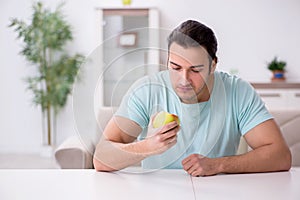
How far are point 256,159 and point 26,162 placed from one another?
3.40 meters

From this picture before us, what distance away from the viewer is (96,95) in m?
1.34

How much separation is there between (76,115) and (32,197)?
9.2 inches

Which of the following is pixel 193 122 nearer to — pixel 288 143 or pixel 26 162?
pixel 288 143

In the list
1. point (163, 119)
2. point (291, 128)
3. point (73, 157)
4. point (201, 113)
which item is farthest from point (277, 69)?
point (163, 119)

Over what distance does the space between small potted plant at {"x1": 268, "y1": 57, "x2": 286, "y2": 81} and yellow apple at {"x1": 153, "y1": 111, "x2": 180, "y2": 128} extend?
11.6 ft

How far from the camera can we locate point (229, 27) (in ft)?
16.0

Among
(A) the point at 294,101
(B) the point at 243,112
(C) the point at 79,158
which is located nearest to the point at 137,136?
(B) the point at 243,112

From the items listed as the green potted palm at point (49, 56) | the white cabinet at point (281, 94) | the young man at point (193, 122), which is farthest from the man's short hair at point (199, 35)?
the green potted palm at point (49, 56)

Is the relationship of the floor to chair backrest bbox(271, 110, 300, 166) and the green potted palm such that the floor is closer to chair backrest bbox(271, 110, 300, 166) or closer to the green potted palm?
the green potted palm

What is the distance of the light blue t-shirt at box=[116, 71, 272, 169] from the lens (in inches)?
53.7

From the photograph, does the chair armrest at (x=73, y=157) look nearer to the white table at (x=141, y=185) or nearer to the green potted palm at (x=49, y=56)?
the white table at (x=141, y=185)

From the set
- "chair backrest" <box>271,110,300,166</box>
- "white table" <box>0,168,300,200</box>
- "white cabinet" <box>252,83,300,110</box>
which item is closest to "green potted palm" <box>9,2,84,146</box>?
"white cabinet" <box>252,83,300,110</box>

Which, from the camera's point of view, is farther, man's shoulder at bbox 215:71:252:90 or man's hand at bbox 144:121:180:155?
man's shoulder at bbox 215:71:252:90

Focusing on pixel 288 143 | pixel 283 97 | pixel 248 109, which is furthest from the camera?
pixel 283 97
